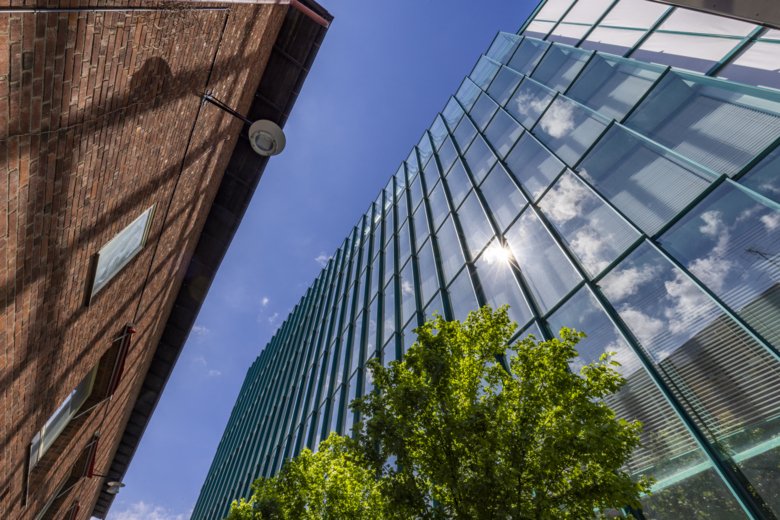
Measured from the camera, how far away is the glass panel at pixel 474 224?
438 inches

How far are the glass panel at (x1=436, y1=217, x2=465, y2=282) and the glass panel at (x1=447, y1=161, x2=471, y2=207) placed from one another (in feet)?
2.91

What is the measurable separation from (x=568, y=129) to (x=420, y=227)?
23.8ft

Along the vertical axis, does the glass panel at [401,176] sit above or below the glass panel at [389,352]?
above

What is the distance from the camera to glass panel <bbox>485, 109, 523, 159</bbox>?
1248 centimetres

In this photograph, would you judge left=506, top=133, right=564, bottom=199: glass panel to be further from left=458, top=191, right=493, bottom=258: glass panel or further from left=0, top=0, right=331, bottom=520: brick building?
left=0, top=0, right=331, bottom=520: brick building

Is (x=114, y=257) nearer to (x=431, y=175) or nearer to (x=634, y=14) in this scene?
(x=634, y=14)

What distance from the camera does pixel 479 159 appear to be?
1414 centimetres

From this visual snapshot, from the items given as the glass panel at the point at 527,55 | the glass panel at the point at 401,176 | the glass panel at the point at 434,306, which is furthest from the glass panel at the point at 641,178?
the glass panel at the point at 401,176

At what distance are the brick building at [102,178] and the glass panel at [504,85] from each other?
8804 millimetres

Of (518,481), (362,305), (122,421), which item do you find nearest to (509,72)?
(362,305)

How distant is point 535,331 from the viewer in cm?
756

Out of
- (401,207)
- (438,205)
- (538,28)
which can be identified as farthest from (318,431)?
(538,28)

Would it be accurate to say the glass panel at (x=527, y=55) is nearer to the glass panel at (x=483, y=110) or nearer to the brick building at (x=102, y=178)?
the glass panel at (x=483, y=110)

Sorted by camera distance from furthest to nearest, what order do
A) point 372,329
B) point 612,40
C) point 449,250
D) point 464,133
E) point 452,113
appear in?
point 452,113 → point 464,133 → point 372,329 → point 449,250 → point 612,40
